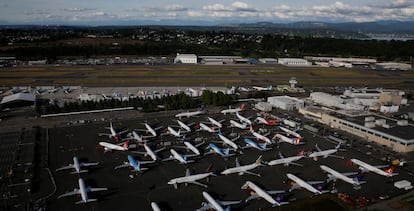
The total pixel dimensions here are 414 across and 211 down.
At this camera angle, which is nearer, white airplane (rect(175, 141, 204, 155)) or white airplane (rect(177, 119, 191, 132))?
white airplane (rect(175, 141, 204, 155))

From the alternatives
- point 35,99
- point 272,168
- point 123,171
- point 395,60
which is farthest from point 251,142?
point 395,60

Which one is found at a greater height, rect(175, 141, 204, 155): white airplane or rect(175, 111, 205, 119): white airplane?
rect(175, 111, 205, 119): white airplane

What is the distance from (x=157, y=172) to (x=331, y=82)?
90.0m

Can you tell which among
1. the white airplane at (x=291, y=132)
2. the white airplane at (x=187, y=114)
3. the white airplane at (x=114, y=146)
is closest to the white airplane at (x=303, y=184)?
the white airplane at (x=291, y=132)

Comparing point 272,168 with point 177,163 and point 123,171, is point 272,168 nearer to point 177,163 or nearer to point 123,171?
point 177,163

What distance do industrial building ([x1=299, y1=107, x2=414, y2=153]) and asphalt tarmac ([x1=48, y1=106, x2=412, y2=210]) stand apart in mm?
6279

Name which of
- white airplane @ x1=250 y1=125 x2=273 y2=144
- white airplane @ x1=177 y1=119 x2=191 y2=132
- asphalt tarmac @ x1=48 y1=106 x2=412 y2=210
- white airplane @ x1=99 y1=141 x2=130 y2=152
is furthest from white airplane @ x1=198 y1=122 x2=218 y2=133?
white airplane @ x1=99 y1=141 x2=130 y2=152

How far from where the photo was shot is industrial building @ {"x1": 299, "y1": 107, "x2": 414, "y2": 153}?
53.7m

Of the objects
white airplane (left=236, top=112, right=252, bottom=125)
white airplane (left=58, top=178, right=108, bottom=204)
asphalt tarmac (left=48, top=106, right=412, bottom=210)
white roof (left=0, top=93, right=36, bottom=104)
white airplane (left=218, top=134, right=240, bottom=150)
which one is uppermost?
white roof (left=0, top=93, right=36, bottom=104)

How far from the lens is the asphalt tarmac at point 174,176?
37250 millimetres

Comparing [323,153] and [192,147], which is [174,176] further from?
[323,153]

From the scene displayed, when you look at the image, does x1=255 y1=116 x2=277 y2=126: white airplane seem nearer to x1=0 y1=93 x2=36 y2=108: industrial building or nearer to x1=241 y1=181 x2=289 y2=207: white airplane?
x1=241 y1=181 x2=289 y2=207: white airplane

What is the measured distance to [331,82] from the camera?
11562 cm

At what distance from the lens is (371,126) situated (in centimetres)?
5975
